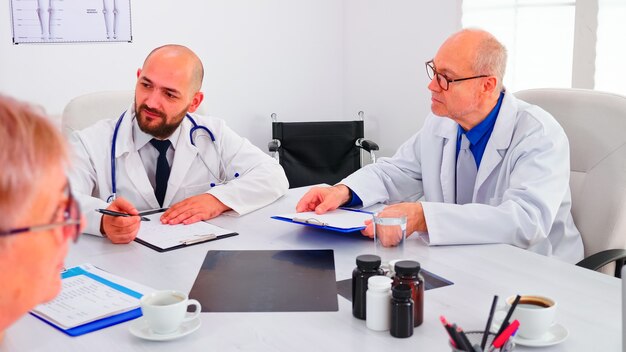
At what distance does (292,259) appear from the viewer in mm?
1574

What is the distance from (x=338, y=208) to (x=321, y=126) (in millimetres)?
2013

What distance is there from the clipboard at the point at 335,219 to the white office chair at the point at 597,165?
0.67 meters

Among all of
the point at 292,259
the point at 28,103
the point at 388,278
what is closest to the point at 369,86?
the point at 292,259

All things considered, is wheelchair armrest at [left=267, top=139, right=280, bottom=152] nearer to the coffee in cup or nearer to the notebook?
the notebook

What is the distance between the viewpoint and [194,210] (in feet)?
6.36

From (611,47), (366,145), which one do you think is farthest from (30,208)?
(366,145)

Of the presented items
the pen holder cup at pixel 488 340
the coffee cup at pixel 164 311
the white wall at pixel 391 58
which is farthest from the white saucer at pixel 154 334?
the white wall at pixel 391 58

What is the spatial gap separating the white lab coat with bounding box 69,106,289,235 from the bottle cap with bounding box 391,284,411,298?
3.05 feet

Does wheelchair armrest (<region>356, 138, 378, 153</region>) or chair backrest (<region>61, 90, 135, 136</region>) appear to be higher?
chair backrest (<region>61, 90, 135, 136</region>)

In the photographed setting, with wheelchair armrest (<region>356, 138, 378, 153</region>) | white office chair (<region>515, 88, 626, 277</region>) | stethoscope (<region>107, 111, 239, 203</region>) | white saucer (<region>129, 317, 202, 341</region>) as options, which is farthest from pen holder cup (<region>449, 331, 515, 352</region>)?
wheelchair armrest (<region>356, 138, 378, 153</region>)

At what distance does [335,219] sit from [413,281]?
654mm

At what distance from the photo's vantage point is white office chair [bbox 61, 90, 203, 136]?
2424mm

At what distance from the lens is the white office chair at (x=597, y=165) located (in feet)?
6.38

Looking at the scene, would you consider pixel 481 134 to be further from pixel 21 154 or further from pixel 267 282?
pixel 21 154
